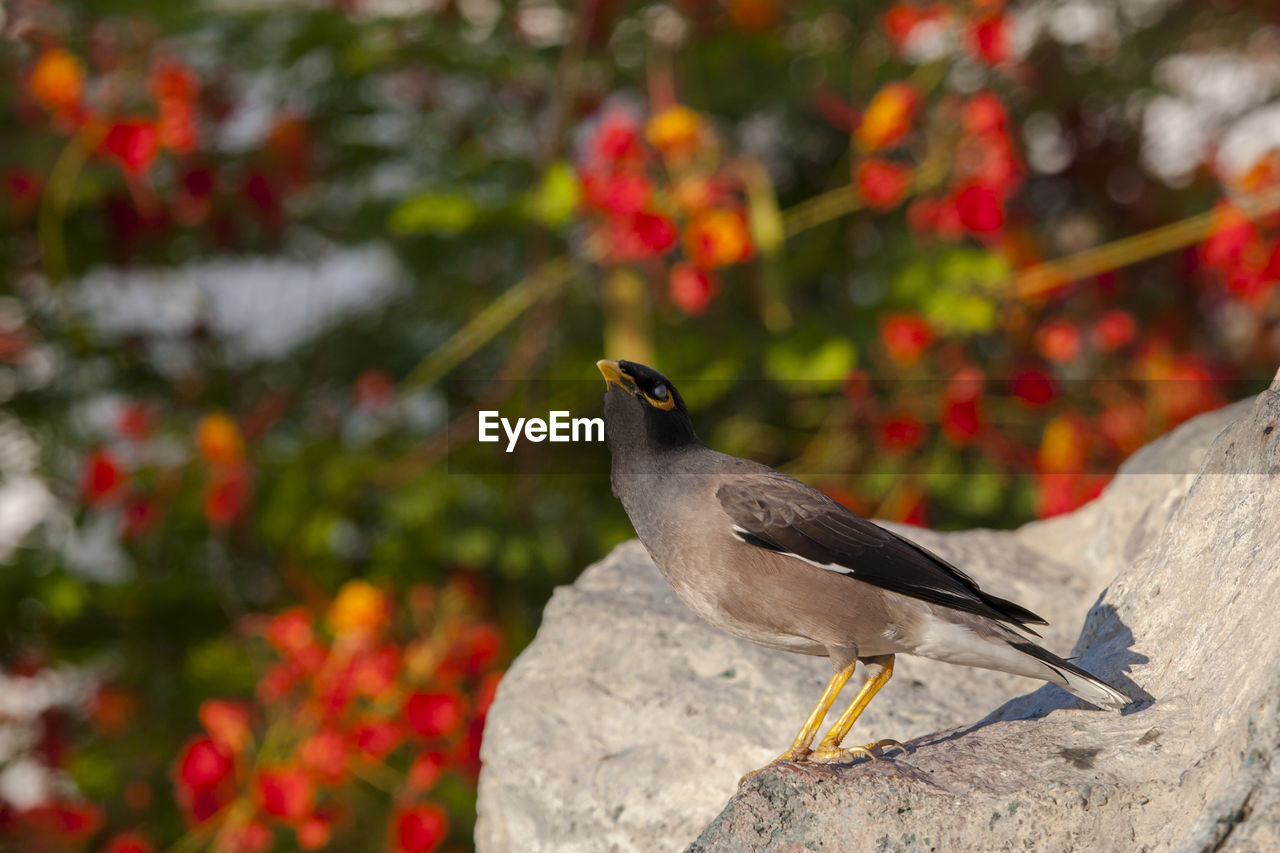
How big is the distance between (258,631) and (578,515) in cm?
150

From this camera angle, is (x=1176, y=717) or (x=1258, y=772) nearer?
(x=1258, y=772)

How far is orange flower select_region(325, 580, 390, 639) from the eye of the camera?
459cm

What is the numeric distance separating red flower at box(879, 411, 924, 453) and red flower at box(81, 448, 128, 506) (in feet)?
11.0

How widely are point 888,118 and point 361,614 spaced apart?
2.77 meters

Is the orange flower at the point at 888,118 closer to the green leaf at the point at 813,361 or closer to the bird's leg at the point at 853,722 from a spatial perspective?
the green leaf at the point at 813,361

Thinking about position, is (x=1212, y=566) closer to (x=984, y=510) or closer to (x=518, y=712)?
(x=518, y=712)

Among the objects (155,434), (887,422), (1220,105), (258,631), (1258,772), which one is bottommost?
(258,631)

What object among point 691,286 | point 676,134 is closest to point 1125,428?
point 691,286

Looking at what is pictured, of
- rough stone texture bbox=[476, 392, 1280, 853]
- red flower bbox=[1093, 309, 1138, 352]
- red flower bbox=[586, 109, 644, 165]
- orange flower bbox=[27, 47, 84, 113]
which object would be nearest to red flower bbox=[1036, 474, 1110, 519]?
rough stone texture bbox=[476, 392, 1280, 853]

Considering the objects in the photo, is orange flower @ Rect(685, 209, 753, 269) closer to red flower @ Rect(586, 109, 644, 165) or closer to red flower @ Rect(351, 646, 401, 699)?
red flower @ Rect(586, 109, 644, 165)

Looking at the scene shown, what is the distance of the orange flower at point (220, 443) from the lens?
16.5 ft

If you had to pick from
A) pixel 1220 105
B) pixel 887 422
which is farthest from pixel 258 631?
pixel 1220 105

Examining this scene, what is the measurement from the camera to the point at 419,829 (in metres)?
4.52

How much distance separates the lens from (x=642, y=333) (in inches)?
193
